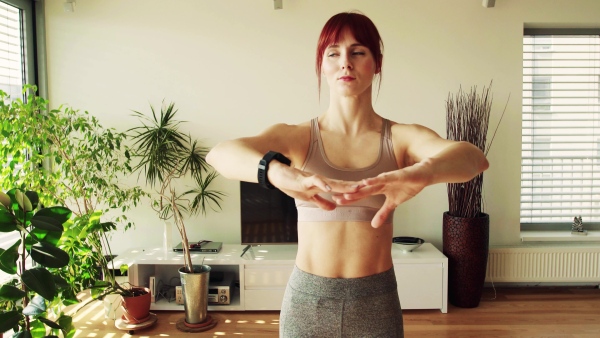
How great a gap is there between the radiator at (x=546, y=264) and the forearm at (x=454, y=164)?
299 centimetres

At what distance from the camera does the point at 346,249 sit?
1151 millimetres

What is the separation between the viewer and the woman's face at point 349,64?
1.12m

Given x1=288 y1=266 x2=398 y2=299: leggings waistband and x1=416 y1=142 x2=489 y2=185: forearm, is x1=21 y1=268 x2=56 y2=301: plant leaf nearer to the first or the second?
x1=288 y1=266 x2=398 y2=299: leggings waistband

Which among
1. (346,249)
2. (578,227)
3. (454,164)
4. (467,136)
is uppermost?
(467,136)

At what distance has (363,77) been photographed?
3.73 ft

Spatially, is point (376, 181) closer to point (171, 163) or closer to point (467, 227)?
point (467, 227)

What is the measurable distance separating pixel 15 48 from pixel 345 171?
3409 millimetres

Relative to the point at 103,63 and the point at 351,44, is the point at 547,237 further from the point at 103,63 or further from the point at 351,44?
the point at 103,63

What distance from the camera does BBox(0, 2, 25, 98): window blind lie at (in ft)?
10.9

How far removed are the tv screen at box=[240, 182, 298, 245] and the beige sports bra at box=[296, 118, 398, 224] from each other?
7.66ft

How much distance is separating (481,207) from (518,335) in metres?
1.11

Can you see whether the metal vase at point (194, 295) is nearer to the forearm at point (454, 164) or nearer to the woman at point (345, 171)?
the woman at point (345, 171)

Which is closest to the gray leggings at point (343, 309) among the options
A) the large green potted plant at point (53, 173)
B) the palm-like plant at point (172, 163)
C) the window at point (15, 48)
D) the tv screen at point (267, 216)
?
the large green potted plant at point (53, 173)

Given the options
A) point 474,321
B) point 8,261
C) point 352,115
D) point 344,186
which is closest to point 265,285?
point 474,321
